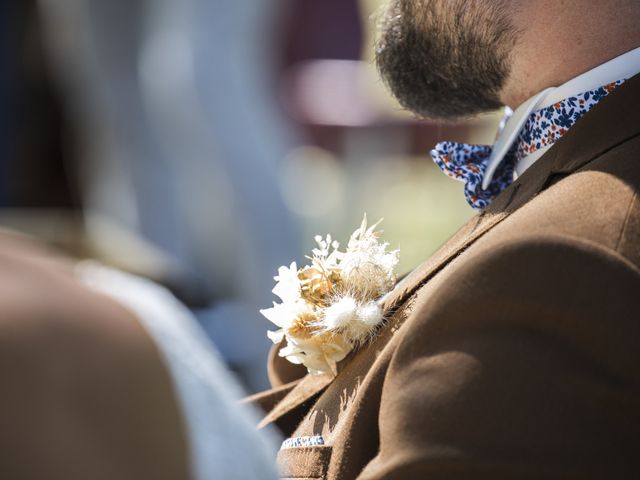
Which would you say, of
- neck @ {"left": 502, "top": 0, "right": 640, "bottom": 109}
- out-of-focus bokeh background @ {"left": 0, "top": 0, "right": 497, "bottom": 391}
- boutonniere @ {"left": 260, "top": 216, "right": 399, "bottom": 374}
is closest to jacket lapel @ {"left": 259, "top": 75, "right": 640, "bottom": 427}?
boutonniere @ {"left": 260, "top": 216, "right": 399, "bottom": 374}

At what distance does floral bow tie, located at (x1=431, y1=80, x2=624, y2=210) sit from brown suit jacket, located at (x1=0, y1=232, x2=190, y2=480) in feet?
2.83

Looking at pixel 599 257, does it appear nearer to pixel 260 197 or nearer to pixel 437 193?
pixel 260 197

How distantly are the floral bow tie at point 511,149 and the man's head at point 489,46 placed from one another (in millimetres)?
Result: 57

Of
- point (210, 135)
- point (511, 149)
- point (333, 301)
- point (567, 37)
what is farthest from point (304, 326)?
point (210, 135)

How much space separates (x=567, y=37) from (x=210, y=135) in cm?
382

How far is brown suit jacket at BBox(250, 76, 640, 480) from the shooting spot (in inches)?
41.4

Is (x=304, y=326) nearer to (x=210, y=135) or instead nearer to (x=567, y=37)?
(x=567, y=37)

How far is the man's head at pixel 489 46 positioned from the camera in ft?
4.64

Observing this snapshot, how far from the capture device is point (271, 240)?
5023 millimetres

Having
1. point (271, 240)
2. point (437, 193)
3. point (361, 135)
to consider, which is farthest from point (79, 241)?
point (437, 193)

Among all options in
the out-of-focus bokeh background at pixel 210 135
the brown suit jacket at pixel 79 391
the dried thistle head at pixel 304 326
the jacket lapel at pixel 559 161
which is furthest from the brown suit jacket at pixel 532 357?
the out-of-focus bokeh background at pixel 210 135

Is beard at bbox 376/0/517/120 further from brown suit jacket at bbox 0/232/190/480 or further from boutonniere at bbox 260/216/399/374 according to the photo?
brown suit jacket at bbox 0/232/190/480

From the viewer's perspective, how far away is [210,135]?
201 inches

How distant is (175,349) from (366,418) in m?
0.49
